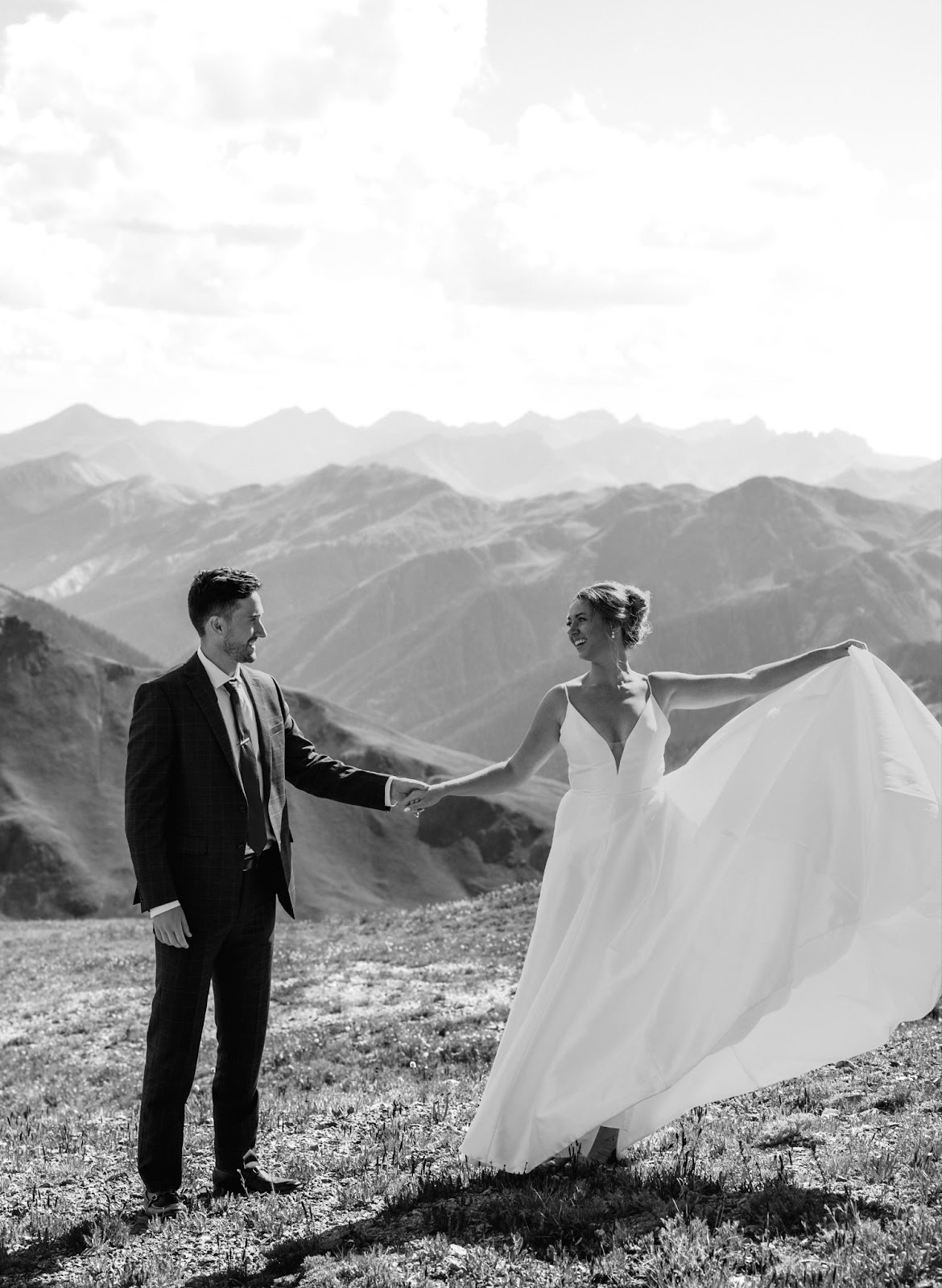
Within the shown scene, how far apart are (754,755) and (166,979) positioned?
4.08m

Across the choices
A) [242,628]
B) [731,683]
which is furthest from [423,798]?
[731,683]

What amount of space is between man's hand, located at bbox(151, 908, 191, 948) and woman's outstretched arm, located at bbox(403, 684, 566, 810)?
1866 mm

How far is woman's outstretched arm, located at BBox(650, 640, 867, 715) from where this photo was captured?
8.04 meters

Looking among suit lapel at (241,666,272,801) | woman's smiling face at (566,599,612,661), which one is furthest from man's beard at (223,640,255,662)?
woman's smiling face at (566,599,612,661)

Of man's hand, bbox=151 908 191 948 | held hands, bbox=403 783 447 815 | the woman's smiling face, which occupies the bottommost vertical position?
man's hand, bbox=151 908 191 948

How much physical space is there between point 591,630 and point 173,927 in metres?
3.22

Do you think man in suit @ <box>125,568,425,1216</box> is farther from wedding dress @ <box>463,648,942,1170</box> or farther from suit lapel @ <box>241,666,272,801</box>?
wedding dress @ <box>463,648,942,1170</box>

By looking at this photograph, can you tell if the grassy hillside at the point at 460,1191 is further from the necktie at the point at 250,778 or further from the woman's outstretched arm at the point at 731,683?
the woman's outstretched arm at the point at 731,683

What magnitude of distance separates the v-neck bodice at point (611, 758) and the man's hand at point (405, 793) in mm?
1541

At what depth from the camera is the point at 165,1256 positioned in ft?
21.8

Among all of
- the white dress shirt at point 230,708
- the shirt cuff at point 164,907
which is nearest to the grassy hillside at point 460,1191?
the shirt cuff at point 164,907

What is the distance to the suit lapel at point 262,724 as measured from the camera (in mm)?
7770

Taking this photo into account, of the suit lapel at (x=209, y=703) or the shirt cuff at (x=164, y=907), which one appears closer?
the shirt cuff at (x=164, y=907)

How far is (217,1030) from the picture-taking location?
754 cm
